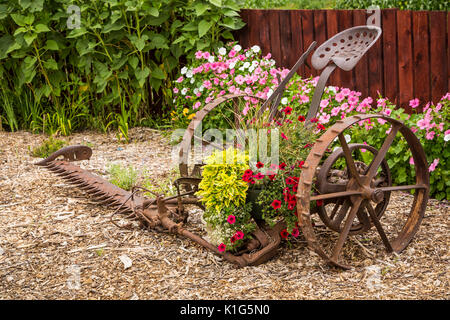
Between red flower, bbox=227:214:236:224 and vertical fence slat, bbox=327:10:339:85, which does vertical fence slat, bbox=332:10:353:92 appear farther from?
red flower, bbox=227:214:236:224

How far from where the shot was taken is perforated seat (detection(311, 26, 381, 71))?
3.12m

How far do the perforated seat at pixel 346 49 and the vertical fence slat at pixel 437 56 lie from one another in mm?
1293

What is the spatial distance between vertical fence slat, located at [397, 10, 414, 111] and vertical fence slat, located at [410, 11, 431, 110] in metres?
0.04

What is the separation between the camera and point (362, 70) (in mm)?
4914

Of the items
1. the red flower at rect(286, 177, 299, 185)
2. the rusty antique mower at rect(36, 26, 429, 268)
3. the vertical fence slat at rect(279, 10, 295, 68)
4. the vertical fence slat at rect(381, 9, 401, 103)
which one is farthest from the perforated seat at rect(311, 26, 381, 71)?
the vertical fence slat at rect(279, 10, 295, 68)

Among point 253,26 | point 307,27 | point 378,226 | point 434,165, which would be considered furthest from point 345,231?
point 253,26

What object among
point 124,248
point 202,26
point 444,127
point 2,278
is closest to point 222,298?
point 124,248

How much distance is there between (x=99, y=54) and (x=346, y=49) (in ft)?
11.1

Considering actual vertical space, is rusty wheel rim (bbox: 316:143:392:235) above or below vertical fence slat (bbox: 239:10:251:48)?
below

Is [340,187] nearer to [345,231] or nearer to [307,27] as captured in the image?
[345,231]

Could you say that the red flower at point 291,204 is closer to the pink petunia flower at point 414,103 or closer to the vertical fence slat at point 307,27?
the pink petunia flower at point 414,103

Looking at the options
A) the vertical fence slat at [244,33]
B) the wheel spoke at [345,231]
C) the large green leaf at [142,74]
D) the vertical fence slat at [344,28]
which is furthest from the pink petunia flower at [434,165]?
the large green leaf at [142,74]

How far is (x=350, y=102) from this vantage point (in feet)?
14.5
